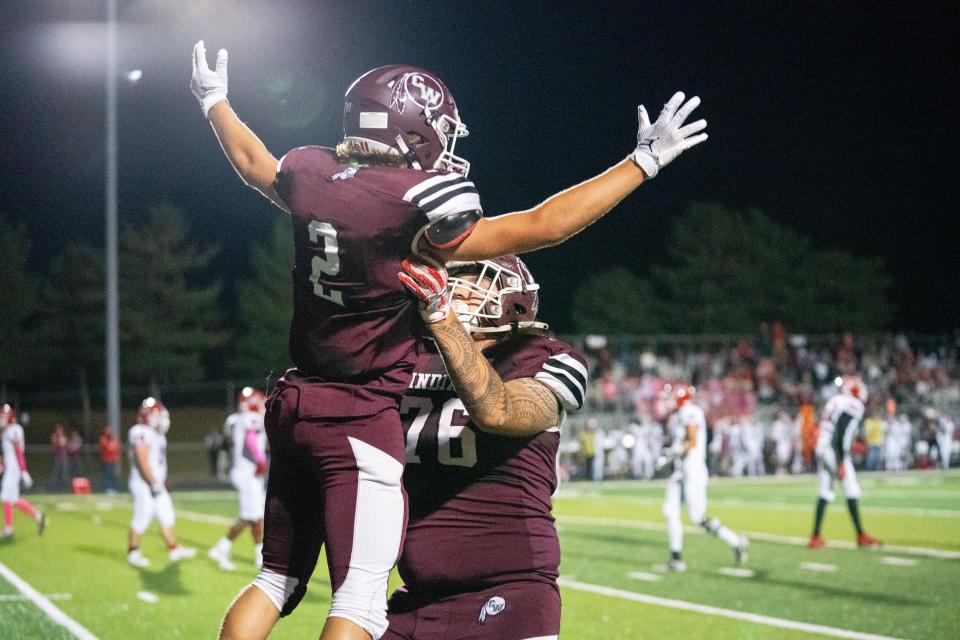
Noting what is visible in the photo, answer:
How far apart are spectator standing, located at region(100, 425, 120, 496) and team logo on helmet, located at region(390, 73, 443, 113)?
22662mm

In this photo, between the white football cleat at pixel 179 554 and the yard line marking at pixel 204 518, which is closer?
the white football cleat at pixel 179 554

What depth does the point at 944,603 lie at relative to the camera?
914 cm

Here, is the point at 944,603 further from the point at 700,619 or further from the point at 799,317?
the point at 799,317

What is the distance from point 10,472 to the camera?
15.8m

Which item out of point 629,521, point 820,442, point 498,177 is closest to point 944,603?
point 820,442

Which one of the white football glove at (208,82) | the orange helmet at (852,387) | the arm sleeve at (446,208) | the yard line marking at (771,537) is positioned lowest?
the yard line marking at (771,537)

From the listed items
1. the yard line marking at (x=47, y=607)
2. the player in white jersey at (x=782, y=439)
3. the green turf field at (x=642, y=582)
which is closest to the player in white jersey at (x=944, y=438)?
the player in white jersey at (x=782, y=439)

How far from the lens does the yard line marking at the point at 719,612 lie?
313 inches

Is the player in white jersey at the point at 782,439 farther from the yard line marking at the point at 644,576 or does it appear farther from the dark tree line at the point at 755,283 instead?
the dark tree line at the point at 755,283

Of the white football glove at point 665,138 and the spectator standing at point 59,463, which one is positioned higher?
the white football glove at point 665,138

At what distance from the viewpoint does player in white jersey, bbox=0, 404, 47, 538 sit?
15477 millimetres

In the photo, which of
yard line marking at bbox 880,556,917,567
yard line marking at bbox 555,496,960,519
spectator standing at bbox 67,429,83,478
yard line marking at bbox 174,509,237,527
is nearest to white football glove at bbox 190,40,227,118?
yard line marking at bbox 880,556,917,567

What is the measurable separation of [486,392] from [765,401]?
33.8 m

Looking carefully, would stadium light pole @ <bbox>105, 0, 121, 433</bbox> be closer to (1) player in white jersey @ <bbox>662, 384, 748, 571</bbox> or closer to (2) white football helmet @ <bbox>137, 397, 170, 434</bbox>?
(2) white football helmet @ <bbox>137, 397, 170, 434</bbox>
